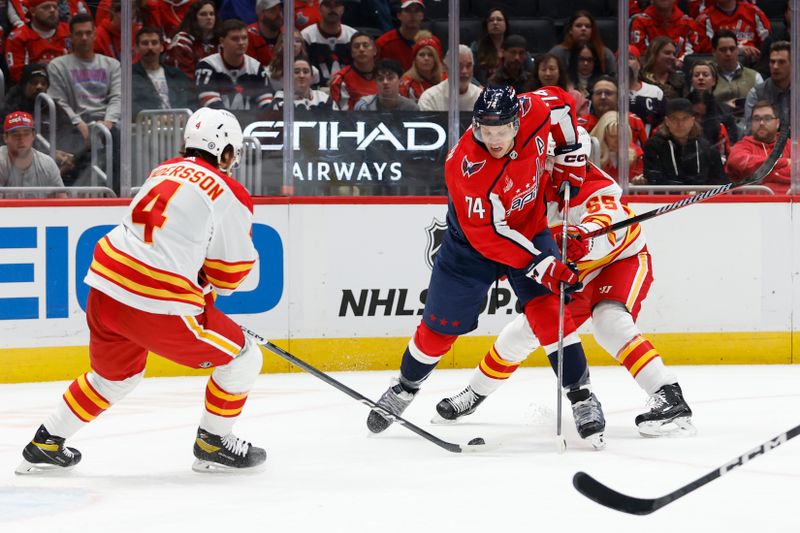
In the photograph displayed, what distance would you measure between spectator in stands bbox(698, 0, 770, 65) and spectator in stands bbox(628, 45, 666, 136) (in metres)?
0.41

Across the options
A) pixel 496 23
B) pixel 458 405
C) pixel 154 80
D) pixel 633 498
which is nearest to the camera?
pixel 633 498

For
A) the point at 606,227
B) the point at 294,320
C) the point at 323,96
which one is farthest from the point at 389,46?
the point at 606,227

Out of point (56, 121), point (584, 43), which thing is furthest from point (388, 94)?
point (56, 121)

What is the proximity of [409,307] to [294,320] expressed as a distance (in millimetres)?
549

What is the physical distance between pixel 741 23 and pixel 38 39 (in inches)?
136

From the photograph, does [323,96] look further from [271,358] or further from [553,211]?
[553,211]

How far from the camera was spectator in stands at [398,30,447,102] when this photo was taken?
6.06m

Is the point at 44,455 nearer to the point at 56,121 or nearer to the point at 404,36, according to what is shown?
the point at 56,121

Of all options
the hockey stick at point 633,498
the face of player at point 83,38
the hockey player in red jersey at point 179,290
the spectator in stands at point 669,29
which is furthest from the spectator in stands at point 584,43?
the hockey stick at point 633,498

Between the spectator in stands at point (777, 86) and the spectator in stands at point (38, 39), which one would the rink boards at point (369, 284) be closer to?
the spectator in stands at point (777, 86)

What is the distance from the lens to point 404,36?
6082 millimetres

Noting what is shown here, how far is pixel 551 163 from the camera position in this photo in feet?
13.4

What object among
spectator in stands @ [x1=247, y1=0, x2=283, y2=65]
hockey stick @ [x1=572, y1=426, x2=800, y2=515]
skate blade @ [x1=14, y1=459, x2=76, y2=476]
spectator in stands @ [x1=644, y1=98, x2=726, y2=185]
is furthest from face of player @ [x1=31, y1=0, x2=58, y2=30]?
hockey stick @ [x1=572, y1=426, x2=800, y2=515]

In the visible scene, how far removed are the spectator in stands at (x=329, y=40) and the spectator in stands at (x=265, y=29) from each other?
135mm
